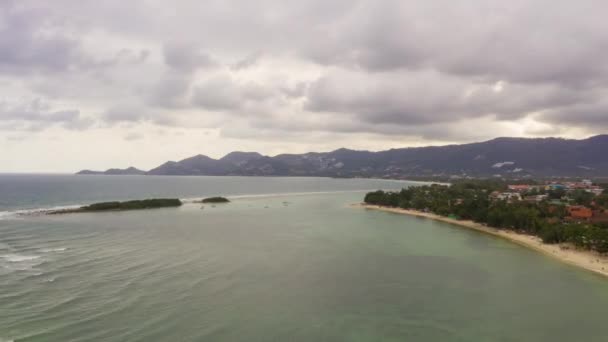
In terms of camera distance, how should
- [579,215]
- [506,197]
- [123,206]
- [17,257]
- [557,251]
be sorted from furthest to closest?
[506,197], [123,206], [579,215], [557,251], [17,257]

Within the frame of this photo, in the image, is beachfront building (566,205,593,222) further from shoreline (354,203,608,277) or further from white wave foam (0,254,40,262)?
white wave foam (0,254,40,262)

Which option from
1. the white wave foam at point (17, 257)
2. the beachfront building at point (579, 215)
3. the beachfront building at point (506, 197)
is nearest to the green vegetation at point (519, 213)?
the beachfront building at point (579, 215)

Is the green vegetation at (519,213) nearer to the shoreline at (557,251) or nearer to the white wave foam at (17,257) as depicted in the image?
the shoreline at (557,251)

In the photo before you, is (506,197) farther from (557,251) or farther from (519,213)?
(557,251)

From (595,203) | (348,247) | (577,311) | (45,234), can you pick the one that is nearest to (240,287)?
(348,247)

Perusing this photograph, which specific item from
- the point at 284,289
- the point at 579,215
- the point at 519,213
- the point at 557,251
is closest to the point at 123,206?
the point at 284,289

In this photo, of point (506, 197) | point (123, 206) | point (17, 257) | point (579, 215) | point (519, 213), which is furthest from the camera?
point (506, 197)

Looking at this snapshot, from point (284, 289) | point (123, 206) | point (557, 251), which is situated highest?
point (123, 206)
